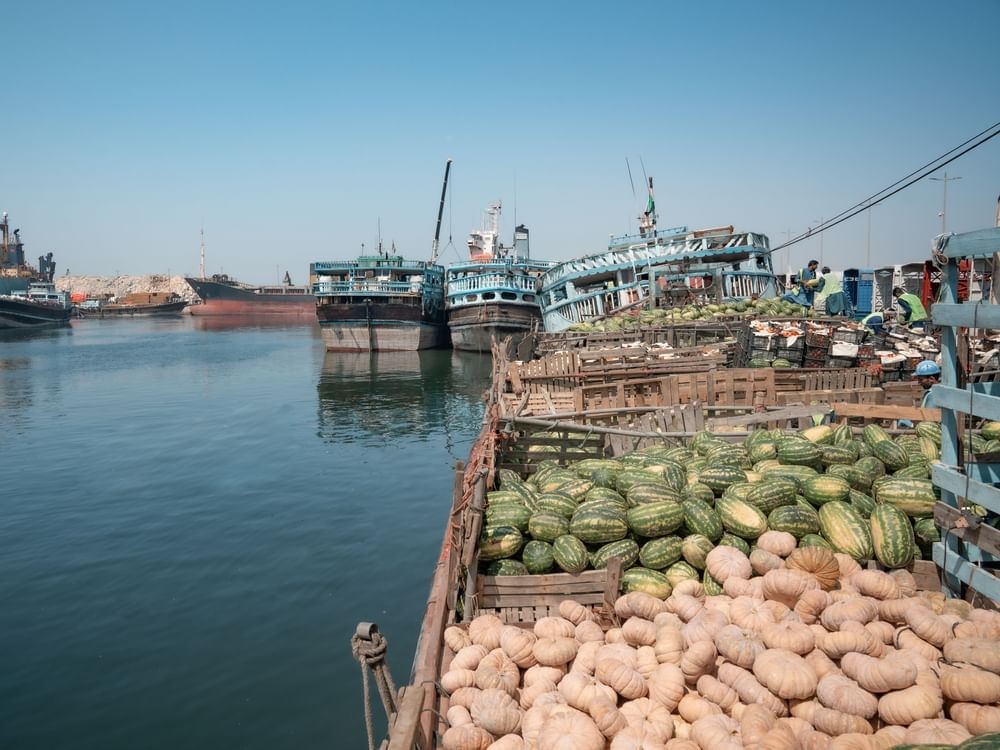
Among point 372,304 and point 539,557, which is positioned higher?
point 372,304

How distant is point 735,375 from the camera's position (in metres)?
12.9

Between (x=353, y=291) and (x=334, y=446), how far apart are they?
2671cm

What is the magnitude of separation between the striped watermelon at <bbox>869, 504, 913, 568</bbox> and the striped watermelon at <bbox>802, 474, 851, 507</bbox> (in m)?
0.56

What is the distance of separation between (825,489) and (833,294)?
1754cm

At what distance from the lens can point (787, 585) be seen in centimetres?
557

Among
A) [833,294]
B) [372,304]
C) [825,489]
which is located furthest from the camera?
[372,304]

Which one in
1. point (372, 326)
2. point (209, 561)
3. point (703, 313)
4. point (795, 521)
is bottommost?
point (209, 561)

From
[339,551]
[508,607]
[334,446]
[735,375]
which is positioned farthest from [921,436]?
[334,446]

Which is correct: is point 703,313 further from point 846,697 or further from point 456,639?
point 846,697

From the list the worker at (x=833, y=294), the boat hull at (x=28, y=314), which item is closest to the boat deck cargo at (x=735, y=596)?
the worker at (x=833, y=294)

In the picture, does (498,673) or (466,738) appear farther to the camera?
(498,673)

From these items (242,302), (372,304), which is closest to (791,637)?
(372,304)

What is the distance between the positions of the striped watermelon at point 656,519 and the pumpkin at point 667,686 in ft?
6.47

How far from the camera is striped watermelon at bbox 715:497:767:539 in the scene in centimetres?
657
